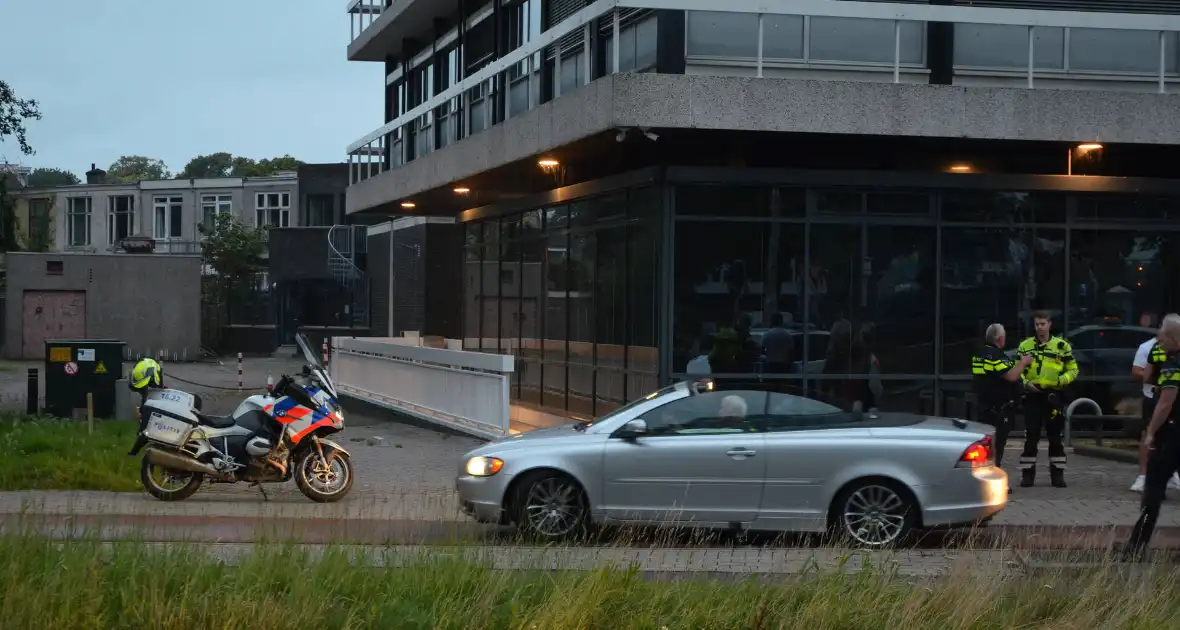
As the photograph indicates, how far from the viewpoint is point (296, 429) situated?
1321cm

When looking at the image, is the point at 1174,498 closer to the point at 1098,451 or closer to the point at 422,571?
the point at 1098,451

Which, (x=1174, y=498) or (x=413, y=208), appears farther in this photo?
(x=413, y=208)

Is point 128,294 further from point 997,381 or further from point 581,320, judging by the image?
point 997,381

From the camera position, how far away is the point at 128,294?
43.1m

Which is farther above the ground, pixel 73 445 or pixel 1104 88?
pixel 1104 88

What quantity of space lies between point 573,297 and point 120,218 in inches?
1981

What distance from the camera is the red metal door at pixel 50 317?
42.0 metres

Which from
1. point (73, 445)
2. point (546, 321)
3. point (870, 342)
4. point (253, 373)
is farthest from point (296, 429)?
point (253, 373)

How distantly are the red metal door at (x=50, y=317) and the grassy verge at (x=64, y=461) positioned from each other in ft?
89.7

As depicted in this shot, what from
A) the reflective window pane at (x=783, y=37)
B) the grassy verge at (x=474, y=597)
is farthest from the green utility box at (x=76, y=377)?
the grassy verge at (x=474, y=597)

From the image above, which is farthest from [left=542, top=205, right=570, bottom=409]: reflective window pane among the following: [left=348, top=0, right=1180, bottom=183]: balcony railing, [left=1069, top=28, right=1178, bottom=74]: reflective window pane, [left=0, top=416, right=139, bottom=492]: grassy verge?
[left=1069, top=28, right=1178, bottom=74]: reflective window pane

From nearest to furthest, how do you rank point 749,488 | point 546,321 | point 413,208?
point 749,488 < point 546,321 < point 413,208

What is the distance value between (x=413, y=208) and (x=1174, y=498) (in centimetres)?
1642

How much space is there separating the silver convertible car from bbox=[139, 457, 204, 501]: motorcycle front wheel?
10.8ft
